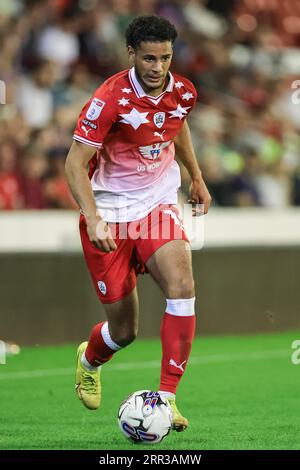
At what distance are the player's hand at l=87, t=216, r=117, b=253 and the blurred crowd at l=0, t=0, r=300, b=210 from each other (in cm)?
540

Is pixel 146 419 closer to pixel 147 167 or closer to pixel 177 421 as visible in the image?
pixel 177 421

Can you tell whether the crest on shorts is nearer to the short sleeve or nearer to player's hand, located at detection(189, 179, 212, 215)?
player's hand, located at detection(189, 179, 212, 215)

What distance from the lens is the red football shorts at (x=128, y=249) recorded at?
681 cm

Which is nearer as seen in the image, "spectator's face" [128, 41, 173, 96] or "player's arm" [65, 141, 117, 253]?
"player's arm" [65, 141, 117, 253]

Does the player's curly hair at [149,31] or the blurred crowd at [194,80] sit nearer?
the player's curly hair at [149,31]

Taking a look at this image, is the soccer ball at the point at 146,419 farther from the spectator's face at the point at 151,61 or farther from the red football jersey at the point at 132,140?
the spectator's face at the point at 151,61

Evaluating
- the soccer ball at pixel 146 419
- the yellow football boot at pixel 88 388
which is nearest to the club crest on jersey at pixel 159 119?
the soccer ball at pixel 146 419

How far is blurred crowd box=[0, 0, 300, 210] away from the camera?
12398 millimetres

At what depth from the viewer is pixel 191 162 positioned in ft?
24.1

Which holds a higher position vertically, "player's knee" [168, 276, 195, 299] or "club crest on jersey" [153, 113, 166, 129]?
"club crest on jersey" [153, 113, 166, 129]

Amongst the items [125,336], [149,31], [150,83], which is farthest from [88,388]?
[149,31]

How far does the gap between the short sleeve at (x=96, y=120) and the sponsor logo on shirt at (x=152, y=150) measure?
329 millimetres

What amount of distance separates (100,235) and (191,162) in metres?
1.17

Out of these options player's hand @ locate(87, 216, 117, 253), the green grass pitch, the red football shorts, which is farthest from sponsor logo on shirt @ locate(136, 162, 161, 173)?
the green grass pitch
